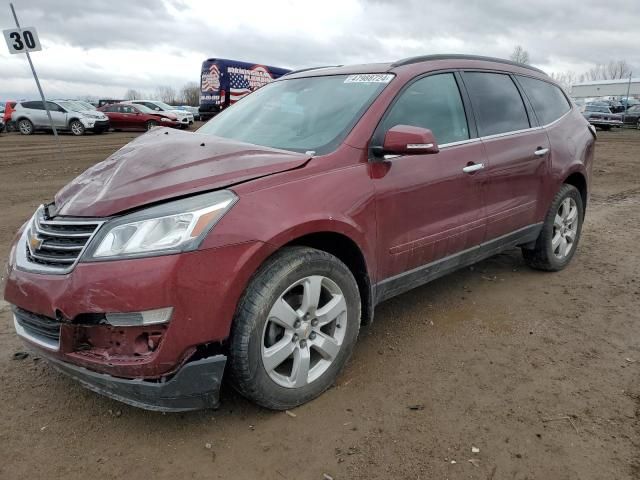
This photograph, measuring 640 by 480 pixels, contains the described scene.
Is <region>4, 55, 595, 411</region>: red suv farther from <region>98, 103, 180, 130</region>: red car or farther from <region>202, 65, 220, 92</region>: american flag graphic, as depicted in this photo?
<region>98, 103, 180, 130</region>: red car

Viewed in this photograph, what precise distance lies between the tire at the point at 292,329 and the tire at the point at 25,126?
2356 cm

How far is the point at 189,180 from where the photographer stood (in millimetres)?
2354

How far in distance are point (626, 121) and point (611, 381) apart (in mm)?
34181

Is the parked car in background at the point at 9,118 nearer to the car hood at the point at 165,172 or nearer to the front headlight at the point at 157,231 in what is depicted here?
the car hood at the point at 165,172

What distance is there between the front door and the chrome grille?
1.48 m

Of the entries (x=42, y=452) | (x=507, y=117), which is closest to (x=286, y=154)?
(x=42, y=452)

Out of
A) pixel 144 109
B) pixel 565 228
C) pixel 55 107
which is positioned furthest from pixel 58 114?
pixel 565 228

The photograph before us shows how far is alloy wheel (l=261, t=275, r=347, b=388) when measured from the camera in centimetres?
244

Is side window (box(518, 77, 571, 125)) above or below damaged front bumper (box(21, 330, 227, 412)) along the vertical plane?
above

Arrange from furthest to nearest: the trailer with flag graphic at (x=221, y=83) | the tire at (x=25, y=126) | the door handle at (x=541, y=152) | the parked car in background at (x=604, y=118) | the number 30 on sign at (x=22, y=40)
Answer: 1. the parked car in background at (x=604, y=118)
2. the trailer with flag graphic at (x=221, y=83)
3. the tire at (x=25, y=126)
4. the number 30 on sign at (x=22, y=40)
5. the door handle at (x=541, y=152)

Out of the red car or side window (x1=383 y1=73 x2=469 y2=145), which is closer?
side window (x1=383 y1=73 x2=469 y2=145)

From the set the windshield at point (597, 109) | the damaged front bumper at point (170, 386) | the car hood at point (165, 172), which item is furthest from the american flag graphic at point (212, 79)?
the damaged front bumper at point (170, 386)

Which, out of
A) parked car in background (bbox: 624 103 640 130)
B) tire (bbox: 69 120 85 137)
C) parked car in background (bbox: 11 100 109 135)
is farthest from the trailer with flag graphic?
parked car in background (bbox: 624 103 640 130)

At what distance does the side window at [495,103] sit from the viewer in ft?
12.0
